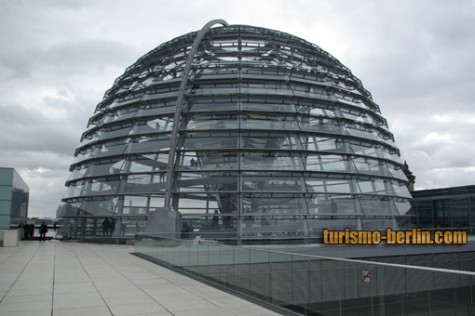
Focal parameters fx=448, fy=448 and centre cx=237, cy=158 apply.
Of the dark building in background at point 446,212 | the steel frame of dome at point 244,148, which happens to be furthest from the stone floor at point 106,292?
the dark building in background at point 446,212

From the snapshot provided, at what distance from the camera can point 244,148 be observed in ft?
82.2

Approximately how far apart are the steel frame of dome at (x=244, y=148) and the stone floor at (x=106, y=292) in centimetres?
866

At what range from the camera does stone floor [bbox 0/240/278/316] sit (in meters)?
9.00

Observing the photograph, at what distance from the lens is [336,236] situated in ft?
70.6

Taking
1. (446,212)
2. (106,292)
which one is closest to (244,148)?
(106,292)

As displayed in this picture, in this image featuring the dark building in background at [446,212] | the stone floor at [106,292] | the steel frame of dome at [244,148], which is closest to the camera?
the stone floor at [106,292]

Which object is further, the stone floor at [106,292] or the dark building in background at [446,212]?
the dark building in background at [446,212]

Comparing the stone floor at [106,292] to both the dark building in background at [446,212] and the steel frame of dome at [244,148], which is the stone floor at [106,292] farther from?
the dark building in background at [446,212]

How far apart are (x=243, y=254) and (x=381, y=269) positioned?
17.0 ft

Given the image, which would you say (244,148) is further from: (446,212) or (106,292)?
(446,212)

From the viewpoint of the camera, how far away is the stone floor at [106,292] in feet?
29.5

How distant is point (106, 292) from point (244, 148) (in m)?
15.0

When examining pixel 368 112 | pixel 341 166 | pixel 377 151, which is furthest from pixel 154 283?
pixel 368 112

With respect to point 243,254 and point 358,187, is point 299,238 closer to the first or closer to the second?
point 358,187
